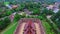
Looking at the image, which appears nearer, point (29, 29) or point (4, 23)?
point (29, 29)

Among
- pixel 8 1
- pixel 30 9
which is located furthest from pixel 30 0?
pixel 30 9

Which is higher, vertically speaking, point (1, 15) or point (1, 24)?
point (1, 24)

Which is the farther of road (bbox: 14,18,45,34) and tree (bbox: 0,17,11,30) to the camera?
tree (bbox: 0,17,11,30)

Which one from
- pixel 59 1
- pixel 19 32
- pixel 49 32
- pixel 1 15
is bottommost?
pixel 59 1

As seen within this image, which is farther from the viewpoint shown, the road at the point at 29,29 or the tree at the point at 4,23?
the tree at the point at 4,23

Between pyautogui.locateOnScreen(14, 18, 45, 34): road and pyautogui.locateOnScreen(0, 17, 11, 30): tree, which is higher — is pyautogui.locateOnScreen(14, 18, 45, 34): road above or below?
above

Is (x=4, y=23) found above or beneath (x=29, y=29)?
beneath

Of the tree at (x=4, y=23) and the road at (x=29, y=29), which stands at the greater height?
the road at (x=29, y=29)

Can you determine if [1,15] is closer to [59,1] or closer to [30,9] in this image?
[30,9]

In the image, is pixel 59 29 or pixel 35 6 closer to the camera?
pixel 59 29

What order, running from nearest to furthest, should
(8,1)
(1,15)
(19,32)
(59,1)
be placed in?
(19,32), (1,15), (8,1), (59,1)

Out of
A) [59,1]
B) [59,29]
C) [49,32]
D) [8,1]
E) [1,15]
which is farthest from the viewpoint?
[59,1]
